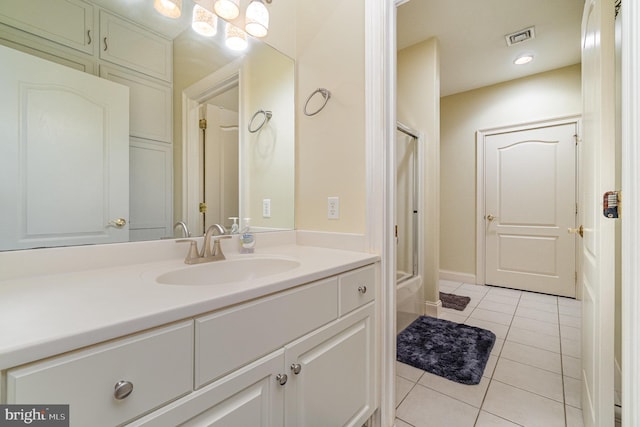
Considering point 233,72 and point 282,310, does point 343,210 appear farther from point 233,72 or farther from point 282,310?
point 233,72

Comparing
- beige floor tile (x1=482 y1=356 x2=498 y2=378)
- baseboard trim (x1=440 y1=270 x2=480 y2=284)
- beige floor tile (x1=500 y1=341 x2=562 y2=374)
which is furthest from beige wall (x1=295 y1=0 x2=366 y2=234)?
baseboard trim (x1=440 y1=270 x2=480 y2=284)

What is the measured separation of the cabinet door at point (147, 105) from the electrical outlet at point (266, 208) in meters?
0.58

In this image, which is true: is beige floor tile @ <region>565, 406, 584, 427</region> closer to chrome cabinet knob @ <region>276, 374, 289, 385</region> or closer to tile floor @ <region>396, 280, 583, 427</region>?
tile floor @ <region>396, 280, 583, 427</region>

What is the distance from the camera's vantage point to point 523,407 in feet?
4.74

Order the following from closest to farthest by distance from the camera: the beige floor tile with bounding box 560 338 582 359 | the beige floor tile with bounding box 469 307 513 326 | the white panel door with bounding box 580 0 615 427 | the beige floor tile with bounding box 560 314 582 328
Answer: the white panel door with bounding box 580 0 615 427 → the beige floor tile with bounding box 560 338 582 359 → the beige floor tile with bounding box 560 314 582 328 → the beige floor tile with bounding box 469 307 513 326

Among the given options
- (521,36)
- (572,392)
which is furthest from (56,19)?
(521,36)

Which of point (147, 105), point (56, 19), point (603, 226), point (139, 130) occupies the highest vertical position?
point (56, 19)

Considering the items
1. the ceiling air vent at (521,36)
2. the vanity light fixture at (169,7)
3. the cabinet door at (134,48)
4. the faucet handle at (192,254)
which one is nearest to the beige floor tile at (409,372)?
the faucet handle at (192,254)

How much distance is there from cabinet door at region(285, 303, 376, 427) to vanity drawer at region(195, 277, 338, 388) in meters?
0.06

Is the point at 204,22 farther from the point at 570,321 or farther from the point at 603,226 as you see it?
the point at 570,321

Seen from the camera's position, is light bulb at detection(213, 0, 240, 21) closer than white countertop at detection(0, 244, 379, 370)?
No

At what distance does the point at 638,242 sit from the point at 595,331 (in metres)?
0.61

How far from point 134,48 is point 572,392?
2842 mm

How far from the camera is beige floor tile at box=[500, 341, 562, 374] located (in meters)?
1.80
